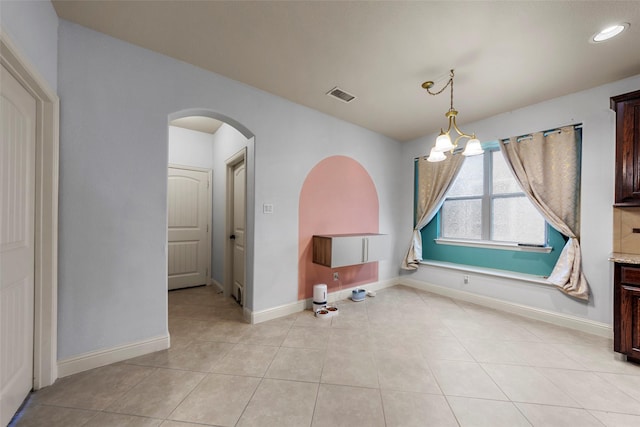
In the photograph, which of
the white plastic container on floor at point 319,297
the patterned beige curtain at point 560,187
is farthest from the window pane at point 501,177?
the white plastic container on floor at point 319,297

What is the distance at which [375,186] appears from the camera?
13.8ft

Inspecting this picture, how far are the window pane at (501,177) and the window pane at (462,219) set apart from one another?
32 cm

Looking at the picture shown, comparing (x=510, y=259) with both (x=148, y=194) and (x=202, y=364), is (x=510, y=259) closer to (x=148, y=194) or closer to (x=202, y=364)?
(x=202, y=364)

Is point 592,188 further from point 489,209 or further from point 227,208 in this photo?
point 227,208

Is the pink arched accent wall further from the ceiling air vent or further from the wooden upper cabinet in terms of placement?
the wooden upper cabinet

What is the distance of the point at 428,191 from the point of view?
13.7ft

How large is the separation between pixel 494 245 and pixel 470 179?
3.50ft

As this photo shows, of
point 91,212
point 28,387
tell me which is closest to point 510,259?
point 91,212

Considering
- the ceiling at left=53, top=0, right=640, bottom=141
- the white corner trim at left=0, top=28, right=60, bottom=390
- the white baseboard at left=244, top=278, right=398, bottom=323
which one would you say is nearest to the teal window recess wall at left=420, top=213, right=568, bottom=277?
the white baseboard at left=244, top=278, right=398, bottom=323

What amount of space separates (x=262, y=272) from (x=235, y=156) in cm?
167

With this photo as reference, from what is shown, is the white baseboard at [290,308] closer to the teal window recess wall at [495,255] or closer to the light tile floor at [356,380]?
the light tile floor at [356,380]

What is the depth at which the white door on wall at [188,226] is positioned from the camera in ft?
13.5

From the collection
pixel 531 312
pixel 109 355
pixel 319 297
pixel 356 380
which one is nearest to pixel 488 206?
pixel 531 312

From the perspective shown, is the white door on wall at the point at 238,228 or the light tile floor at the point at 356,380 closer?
the light tile floor at the point at 356,380
